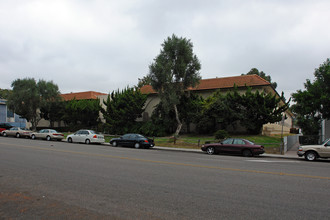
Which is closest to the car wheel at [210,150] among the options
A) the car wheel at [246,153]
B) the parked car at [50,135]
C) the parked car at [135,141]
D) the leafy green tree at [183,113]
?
the car wheel at [246,153]

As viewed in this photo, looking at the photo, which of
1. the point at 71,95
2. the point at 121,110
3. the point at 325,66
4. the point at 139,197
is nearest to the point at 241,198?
the point at 139,197

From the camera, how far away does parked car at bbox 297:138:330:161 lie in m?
15.7

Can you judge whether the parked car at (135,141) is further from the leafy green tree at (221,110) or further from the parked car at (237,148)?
the leafy green tree at (221,110)

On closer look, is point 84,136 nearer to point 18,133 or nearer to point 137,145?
point 137,145

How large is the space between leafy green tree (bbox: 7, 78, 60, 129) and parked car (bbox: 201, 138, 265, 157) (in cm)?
3412

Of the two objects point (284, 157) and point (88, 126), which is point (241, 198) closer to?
point (284, 157)

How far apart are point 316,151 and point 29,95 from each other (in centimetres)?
4068

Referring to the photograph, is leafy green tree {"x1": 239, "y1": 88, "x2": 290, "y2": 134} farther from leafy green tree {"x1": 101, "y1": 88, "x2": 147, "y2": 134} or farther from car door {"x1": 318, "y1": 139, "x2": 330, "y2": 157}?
leafy green tree {"x1": 101, "y1": 88, "x2": 147, "y2": 134}

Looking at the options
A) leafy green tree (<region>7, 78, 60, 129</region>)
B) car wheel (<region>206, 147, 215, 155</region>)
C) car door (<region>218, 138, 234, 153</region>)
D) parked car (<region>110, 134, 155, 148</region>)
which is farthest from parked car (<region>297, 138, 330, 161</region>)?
leafy green tree (<region>7, 78, 60, 129</region>)

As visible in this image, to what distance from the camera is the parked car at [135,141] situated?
909 inches

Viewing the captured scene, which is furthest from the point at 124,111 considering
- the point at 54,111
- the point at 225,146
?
the point at 225,146

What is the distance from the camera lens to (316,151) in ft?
52.4

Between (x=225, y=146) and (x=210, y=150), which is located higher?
(x=225, y=146)

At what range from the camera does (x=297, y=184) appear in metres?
7.85
